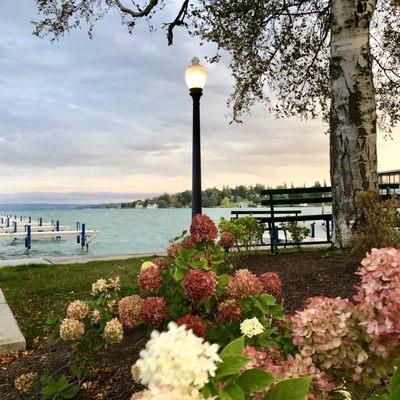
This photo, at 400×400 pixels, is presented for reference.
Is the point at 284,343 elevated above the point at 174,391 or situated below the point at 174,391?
below

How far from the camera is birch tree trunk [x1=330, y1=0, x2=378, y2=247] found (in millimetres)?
6984

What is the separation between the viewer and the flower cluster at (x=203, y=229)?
2627 millimetres

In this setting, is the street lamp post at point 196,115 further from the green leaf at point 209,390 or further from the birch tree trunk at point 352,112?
the green leaf at point 209,390

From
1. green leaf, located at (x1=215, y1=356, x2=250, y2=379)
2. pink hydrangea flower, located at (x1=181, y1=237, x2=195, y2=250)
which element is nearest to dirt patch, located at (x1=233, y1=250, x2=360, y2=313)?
pink hydrangea flower, located at (x1=181, y1=237, x2=195, y2=250)

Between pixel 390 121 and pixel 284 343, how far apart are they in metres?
11.8

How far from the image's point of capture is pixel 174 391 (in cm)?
83

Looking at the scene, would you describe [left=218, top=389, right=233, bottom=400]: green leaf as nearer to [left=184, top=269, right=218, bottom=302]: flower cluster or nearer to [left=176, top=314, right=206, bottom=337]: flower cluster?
[left=176, top=314, right=206, bottom=337]: flower cluster

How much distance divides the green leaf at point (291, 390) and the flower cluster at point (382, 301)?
14.0 inches

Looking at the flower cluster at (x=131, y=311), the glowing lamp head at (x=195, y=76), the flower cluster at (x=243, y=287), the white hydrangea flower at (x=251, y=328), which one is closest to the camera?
the white hydrangea flower at (x=251, y=328)

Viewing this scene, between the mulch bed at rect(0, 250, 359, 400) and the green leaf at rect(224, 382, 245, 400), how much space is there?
1.83 meters

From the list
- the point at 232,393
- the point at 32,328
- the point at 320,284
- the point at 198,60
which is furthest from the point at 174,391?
the point at 198,60

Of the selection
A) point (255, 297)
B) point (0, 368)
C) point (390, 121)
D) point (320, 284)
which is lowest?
point (0, 368)

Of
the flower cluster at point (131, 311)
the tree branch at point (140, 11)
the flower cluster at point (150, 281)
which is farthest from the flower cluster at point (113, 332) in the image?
the tree branch at point (140, 11)

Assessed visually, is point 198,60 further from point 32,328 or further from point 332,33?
point 32,328
